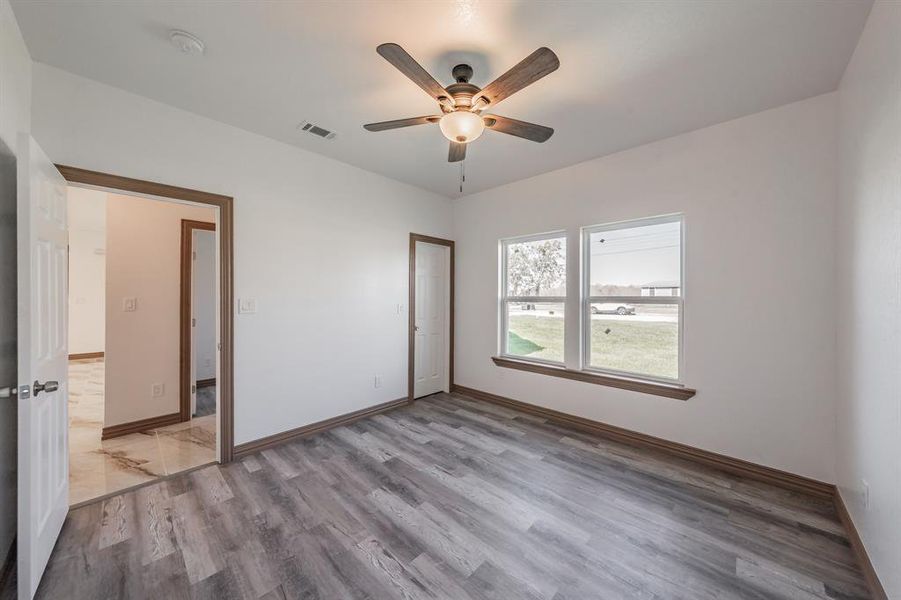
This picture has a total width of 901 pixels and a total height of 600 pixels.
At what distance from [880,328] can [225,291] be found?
4.00 metres

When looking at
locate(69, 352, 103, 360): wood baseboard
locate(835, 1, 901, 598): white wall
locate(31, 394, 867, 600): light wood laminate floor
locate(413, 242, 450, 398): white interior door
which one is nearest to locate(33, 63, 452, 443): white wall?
locate(413, 242, 450, 398): white interior door

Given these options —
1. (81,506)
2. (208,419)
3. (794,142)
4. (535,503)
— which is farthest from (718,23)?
(208,419)

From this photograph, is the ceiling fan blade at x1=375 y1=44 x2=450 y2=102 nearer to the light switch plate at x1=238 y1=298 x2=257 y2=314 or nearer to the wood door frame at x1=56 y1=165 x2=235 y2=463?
the wood door frame at x1=56 y1=165 x2=235 y2=463

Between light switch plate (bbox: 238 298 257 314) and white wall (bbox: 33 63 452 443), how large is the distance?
5cm

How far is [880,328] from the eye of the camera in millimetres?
1585

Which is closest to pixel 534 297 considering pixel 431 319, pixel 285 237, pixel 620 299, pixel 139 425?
pixel 620 299

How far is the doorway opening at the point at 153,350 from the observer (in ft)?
8.85

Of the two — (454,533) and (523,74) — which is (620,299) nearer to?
(523,74)

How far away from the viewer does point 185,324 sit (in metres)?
3.57

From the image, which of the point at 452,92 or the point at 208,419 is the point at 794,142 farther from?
the point at 208,419

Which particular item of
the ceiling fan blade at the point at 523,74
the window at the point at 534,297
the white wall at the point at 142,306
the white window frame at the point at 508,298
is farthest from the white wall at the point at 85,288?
the ceiling fan blade at the point at 523,74

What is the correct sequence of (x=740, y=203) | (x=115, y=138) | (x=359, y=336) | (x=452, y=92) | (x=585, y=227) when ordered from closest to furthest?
(x=452, y=92) < (x=115, y=138) < (x=740, y=203) < (x=585, y=227) < (x=359, y=336)

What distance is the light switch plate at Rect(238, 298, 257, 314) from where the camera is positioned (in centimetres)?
286

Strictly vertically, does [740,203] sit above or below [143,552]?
above
